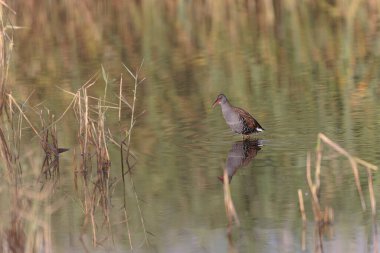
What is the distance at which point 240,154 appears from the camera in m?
10.2

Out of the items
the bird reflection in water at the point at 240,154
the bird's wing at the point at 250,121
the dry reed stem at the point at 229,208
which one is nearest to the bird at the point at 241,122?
the bird's wing at the point at 250,121

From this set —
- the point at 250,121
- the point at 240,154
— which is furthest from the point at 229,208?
the point at 250,121

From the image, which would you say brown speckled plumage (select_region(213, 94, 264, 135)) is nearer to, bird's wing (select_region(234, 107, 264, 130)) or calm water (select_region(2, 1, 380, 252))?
bird's wing (select_region(234, 107, 264, 130))

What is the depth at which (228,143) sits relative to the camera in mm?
10688

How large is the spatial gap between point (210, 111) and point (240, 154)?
1.89 m

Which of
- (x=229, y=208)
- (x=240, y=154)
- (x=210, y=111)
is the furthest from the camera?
(x=210, y=111)

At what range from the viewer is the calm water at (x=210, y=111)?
774 cm

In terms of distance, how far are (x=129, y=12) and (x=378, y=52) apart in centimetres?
552

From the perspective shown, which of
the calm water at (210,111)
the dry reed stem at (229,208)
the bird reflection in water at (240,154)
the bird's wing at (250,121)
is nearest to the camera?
the dry reed stem at (229,208)

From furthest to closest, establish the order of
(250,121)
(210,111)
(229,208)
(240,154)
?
(210,111) < (250,121) < (240,154) < (229,208)

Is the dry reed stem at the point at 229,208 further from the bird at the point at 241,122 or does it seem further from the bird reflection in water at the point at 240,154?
the bird at the point at 241,122

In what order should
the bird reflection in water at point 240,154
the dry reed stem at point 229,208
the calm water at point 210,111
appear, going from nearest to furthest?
1. the dry reed stem at point 229,208
2. the calm water at point 210,111
3. the bird reflection in water at point 240,154

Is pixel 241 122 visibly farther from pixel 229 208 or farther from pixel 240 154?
pixel 229 208

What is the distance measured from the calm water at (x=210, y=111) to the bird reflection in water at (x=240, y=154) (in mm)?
36
